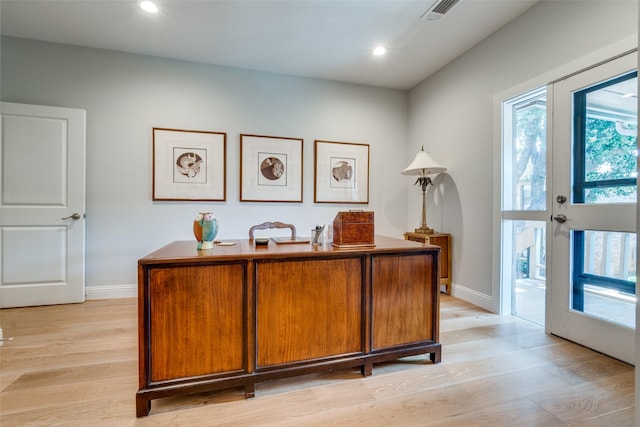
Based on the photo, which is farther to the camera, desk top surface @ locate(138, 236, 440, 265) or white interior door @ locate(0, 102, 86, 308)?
white interior door @ locate(0, 102, 86, 308)

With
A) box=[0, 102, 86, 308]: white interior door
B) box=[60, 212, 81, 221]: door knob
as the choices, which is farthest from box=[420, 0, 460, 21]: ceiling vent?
box=[60, 212, 81, 221]: door knob

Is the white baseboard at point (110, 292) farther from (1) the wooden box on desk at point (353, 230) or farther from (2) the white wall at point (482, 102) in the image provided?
(2) the white wall at point (482, 102)

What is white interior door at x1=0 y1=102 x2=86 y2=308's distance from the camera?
279 centimetres

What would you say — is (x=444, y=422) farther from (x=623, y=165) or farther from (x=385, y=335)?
(x=623, y=165)

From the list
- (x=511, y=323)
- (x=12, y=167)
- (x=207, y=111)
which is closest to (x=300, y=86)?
(x=207, y=111)

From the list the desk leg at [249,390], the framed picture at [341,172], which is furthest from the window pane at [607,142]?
the desk leg at [249,390]

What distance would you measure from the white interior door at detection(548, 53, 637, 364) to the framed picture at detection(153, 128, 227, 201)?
3.13 meters

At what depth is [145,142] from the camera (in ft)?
10.4

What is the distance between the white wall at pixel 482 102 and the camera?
206cm

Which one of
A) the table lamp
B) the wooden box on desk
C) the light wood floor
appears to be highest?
the table lamp

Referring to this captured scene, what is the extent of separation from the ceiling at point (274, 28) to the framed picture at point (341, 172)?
947 millimetres

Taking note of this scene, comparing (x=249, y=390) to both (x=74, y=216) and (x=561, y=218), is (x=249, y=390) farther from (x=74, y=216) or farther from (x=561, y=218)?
(x=74, y=216)

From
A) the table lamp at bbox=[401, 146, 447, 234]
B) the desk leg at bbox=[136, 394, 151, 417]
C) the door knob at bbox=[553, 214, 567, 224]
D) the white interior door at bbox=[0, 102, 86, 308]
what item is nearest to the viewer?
the desk leg at bbox=[136, 394, 151, 417]

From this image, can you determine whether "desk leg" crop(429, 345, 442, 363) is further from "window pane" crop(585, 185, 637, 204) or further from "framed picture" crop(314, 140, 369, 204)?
"framed picture" crop(314, 140, 369, 204)
